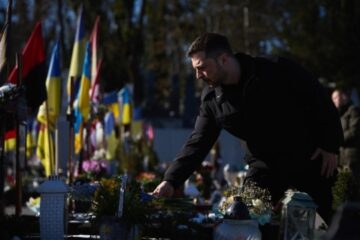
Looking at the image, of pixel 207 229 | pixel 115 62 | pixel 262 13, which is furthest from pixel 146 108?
pixel 207 229

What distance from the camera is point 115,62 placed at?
117 feet

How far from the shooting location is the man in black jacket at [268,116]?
15.8 ft

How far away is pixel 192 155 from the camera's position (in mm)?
5082

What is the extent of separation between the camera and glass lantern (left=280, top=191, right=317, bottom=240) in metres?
4.87

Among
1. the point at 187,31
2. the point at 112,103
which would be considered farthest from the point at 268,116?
the point at 187,31

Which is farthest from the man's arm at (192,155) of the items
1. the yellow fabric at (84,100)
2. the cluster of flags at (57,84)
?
the yellow fabric at (84,100)

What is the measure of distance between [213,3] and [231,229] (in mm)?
27866

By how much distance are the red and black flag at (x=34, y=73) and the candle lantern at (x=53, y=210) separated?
255 centimetres

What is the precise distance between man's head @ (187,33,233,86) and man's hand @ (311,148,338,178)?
29.4 inches

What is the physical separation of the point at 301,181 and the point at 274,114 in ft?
1.73

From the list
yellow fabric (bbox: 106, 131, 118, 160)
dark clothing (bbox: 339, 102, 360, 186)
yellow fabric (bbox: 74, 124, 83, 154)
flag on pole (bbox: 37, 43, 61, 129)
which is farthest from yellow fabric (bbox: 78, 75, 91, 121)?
yellow fabric (bbox: 106, 131, 118, 160)

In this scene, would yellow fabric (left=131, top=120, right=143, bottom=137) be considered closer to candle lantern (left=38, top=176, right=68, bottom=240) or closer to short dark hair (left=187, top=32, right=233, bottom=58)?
candle lantern (left=38, top=176, right=68, bottom=240)

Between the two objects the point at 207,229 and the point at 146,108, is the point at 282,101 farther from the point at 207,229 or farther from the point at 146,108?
the point at 146,108

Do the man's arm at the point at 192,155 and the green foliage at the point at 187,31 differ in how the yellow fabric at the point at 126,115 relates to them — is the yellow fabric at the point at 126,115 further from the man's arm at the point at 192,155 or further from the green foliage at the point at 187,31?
the man's arm at the point at 192,155
